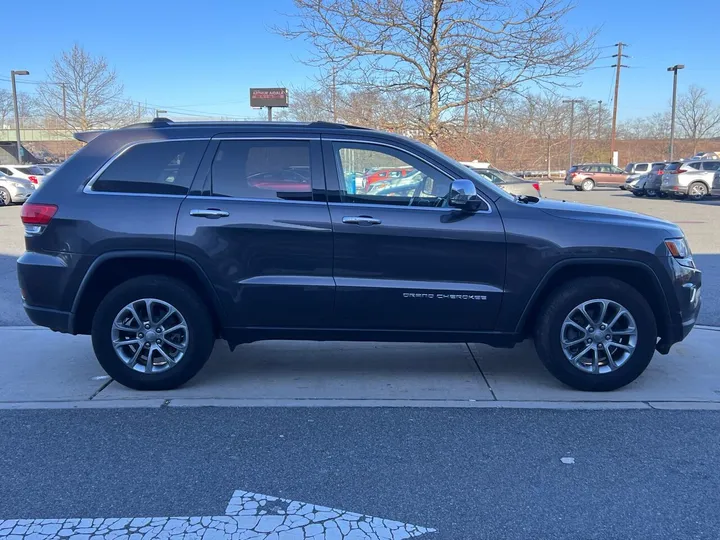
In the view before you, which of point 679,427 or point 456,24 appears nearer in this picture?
point 679,427

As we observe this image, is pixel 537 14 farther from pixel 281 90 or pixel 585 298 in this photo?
pixel 281 90

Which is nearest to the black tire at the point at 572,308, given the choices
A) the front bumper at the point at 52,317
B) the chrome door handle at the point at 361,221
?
the chrome door handle at the point at 361,221

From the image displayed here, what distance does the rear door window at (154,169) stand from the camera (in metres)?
4.52

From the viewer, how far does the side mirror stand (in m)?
4.20

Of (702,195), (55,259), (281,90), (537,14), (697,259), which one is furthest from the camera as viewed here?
(702,195)

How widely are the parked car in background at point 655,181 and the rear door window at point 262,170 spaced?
25.8 meters

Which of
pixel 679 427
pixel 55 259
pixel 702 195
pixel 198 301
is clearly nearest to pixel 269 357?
pixel 198 301

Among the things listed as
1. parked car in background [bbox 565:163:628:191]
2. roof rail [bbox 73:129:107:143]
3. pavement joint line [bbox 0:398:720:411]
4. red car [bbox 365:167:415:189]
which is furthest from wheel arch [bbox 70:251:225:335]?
parked car in background [bbox 565:163:628:191]

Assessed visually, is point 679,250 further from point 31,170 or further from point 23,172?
point 31,170

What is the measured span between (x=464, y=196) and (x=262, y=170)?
1.49 meters

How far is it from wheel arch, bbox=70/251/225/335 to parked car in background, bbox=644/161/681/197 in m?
26.2

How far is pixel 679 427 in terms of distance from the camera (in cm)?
405

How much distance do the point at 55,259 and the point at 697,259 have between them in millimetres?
9831

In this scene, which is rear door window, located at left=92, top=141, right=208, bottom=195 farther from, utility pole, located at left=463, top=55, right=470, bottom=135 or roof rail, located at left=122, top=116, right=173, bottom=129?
utility pole, located at left=463, top=55, right=470, bottom=135
